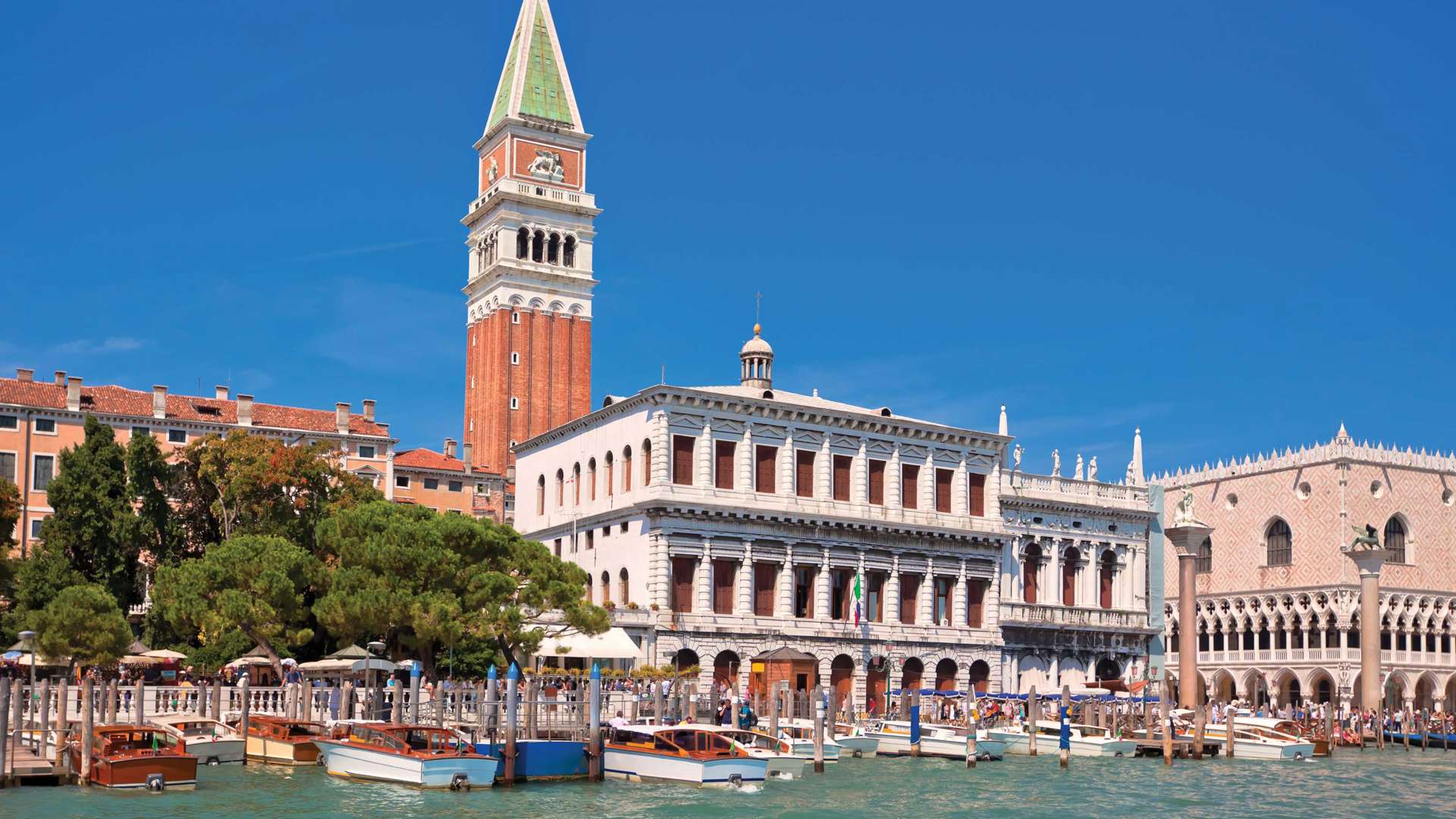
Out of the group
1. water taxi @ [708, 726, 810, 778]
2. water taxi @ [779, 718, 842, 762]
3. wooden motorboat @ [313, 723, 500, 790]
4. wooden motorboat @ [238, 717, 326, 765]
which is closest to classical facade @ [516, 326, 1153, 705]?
water taxi @ [779, 718, 842, 762]

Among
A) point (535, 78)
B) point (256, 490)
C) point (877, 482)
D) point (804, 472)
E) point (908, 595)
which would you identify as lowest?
Result: point (908, 595)

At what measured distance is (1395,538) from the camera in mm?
68562

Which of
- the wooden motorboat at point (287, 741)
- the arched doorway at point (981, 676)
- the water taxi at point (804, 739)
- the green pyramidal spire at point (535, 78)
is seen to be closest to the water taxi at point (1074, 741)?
the water taxi at point (804, 739)

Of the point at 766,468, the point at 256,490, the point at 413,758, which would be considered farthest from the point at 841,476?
the point at 413,758

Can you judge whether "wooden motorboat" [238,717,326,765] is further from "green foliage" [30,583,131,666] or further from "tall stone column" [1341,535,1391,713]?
"tall stone column" [1341,535,1391,713]

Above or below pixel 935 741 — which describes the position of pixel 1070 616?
above

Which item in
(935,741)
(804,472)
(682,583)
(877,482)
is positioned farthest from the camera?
(877,482)

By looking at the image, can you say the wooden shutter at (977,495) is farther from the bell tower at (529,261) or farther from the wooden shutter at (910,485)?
the bell tower at (529,261)

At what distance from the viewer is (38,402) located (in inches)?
2539

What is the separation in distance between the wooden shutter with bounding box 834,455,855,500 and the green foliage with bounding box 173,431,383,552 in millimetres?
14679

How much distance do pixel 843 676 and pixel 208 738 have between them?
21.8 meters

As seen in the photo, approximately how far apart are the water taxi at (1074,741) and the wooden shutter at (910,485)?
9.74 metres

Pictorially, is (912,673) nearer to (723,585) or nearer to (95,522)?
(723,585)

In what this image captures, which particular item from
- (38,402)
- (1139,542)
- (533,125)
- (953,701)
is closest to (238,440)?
(38,402)
